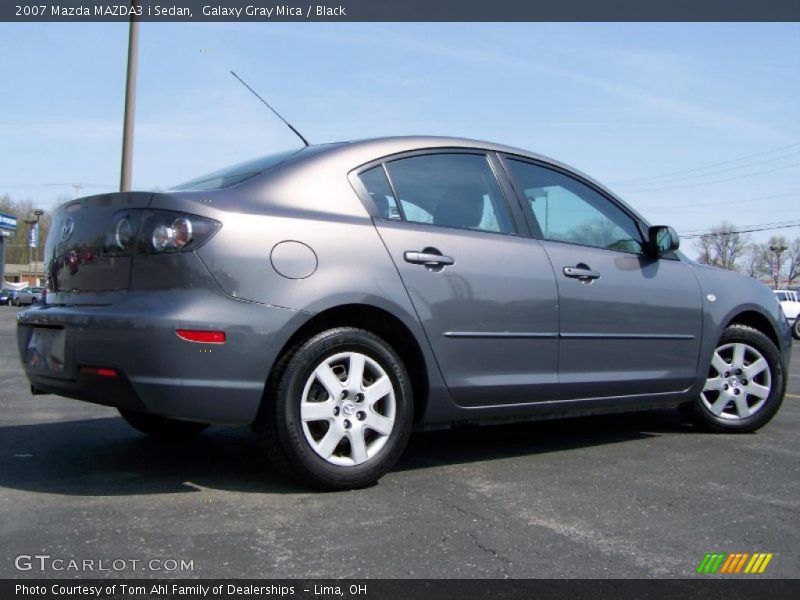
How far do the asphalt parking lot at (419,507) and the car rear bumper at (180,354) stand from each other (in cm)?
40

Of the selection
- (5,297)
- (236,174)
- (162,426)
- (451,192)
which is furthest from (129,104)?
(5,297)

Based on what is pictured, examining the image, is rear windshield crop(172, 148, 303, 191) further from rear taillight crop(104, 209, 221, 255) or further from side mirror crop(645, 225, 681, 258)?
side mirror crop(645, 225, 681, 258)

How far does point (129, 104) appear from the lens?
12617mm

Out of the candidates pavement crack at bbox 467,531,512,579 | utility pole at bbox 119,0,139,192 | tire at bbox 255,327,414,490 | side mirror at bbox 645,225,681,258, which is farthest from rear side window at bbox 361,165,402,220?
utility pole at bbox 119,0,139,192

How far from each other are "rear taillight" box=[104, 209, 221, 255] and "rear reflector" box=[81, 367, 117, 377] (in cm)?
48

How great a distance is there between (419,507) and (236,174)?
5.61 ft

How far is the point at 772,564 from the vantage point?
2553mm

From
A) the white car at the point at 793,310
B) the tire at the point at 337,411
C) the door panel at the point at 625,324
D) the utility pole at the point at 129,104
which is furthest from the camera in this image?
the white car at the point at 793,310

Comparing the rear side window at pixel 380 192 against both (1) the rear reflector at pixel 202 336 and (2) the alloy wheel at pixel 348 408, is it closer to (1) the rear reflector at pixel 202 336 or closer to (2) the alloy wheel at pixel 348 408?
(2) the alloy wheel at pixel 348 408

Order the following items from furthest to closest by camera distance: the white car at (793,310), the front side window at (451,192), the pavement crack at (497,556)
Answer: the white car at (793,310) < the front side window at (451,192) < the pavement crack at (497,556)

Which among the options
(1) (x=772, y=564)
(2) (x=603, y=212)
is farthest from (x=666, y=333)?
(1) (x=772, y=564)

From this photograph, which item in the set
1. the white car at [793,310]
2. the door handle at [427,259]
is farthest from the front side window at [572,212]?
the white car at [793,310]

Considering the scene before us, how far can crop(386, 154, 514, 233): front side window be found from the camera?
3717 mm

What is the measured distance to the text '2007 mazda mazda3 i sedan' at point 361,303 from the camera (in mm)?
3068
